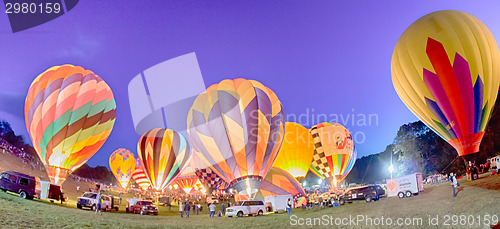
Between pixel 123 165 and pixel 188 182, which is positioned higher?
pixel 123 165

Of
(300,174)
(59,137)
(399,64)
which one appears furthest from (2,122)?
(399,64)

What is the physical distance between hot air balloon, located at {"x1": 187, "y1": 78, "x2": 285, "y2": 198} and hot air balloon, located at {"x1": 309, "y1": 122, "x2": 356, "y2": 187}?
44.0 ft

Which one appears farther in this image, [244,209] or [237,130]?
[237,130]

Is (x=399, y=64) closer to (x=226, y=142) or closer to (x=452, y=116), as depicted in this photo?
(x=452, y=116)

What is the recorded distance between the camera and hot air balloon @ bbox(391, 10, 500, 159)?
16922mm

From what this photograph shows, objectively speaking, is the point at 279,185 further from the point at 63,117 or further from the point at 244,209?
the point at 63,117

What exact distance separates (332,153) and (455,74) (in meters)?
17.2

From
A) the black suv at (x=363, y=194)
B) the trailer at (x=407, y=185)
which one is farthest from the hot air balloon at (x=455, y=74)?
the black suv at (x=363, y=194)

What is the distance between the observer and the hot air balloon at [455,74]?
55.5 feet

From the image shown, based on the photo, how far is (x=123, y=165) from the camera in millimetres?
50781

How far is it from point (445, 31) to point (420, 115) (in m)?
5.01

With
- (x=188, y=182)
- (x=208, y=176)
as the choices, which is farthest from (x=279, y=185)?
(x=188, y=182)

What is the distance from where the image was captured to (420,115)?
19.3 meters

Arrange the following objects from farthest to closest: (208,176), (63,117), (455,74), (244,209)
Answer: (208,176) → (63,117) → (244,209) → (455,74)
